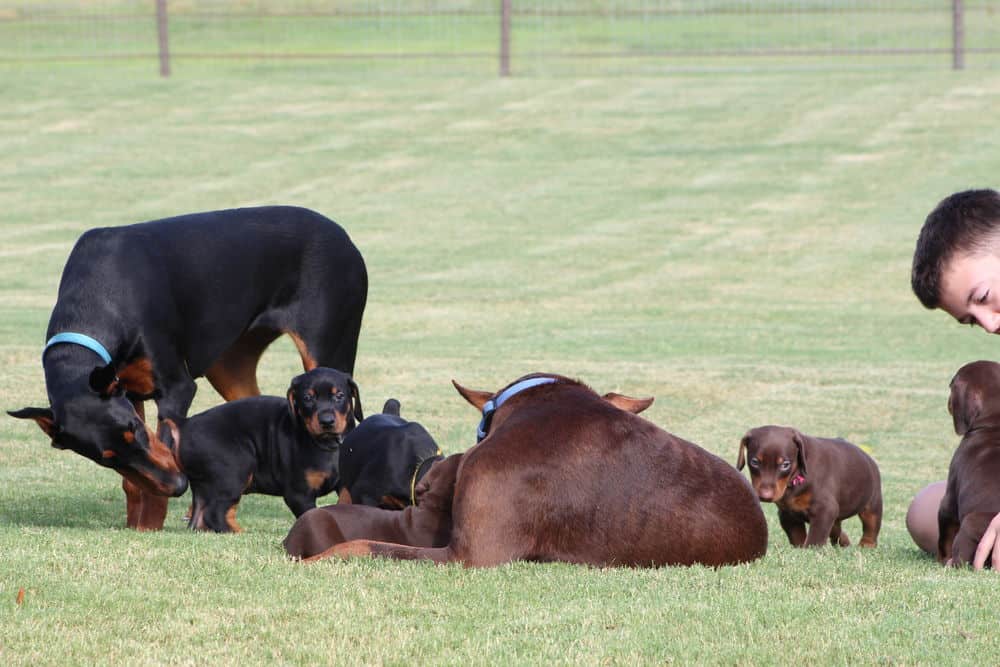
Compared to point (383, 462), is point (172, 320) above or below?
above

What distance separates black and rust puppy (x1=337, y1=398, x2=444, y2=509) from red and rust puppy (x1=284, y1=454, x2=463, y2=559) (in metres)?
1.61

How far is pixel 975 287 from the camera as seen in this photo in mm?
5207

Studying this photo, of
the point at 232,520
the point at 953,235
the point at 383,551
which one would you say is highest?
the point at 953,235

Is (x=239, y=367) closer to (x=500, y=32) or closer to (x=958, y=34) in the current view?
(x=958, y=34)

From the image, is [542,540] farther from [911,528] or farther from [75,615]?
[911,528]

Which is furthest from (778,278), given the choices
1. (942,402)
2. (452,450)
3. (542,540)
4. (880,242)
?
(542,540)

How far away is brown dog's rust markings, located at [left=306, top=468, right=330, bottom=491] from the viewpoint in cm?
847

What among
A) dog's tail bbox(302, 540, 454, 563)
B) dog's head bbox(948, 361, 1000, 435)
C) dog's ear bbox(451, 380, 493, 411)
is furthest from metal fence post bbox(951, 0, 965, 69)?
dog's tail bbox(302, 540, 454, 563)

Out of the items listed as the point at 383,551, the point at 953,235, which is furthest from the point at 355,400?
the point at 953,235

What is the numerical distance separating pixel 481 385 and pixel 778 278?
361 inches

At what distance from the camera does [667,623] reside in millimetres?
4980

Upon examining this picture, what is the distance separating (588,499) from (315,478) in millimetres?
2962

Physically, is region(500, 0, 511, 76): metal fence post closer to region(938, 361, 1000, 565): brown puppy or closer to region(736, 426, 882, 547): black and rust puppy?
region(736, 426, 882, 547): black and rust puppy

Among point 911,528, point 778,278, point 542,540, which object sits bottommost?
point 778,278
